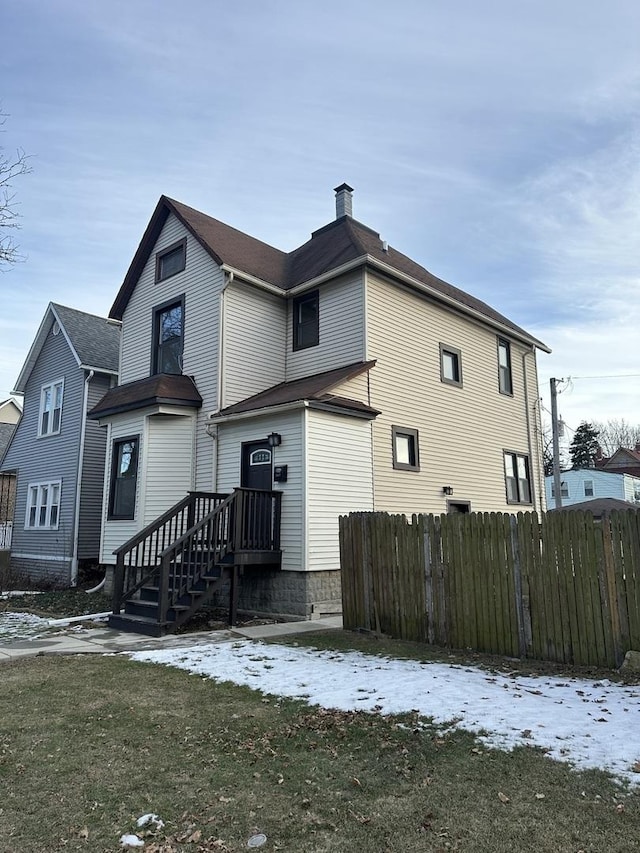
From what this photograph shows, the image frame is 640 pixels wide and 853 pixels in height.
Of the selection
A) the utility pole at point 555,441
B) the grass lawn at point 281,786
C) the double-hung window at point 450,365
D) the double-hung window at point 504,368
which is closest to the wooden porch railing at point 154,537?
the grass lawn at point 281,786

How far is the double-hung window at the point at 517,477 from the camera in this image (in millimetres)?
17203

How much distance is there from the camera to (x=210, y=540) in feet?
33.0

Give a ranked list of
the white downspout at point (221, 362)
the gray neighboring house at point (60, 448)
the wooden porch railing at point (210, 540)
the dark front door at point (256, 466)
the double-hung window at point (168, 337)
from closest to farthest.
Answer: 1. the wooden porch railing at point (210, 540)
2. the dark front door at point (256, 466)
3. the white downspout at point (221, 362)
4. the double-hung window at point (168, 337)
5. the gray neighboring house at point (60, 448)

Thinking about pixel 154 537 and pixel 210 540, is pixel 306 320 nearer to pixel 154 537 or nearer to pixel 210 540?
pixel 154 537

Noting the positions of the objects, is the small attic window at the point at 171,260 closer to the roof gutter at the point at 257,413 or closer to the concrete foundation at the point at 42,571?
the roof gutter at the point at 257,413

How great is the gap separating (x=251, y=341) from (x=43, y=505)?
1036cm

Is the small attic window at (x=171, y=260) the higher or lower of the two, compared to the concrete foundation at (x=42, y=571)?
higher

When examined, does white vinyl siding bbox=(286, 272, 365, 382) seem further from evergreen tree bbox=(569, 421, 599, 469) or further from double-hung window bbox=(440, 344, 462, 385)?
evergreen tree bbox=(569, 421, 599, 469)

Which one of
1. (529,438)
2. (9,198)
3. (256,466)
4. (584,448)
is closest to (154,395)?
(256,466)

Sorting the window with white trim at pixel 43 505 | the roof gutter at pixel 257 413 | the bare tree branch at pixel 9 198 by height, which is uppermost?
the bare tree branch at pixel 9 198

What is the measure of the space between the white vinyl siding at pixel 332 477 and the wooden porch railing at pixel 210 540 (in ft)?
2.46

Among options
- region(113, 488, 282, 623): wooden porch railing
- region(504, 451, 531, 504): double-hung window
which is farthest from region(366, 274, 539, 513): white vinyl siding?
region(113, 488, 282, 623): wooden porch railing

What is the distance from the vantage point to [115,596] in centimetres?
1028

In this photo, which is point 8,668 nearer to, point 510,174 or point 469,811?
point 469,811
